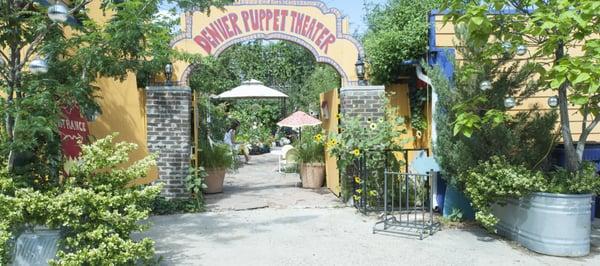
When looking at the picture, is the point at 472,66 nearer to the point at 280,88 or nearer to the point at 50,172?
the point at 50,172

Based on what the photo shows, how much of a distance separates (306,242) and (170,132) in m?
3.27

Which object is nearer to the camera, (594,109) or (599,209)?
(594,109)

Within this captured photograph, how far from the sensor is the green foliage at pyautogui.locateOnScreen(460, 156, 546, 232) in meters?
5.50

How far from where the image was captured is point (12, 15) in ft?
14.1

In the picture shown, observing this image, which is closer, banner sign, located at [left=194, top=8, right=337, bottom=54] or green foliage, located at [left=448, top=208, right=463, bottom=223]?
green foliage, located at [left=448, top=208, right=463, bottom=223]

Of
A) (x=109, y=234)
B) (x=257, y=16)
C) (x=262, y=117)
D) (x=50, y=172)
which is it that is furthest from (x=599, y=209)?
(x=262, y=117)

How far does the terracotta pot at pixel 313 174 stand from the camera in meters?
10.1

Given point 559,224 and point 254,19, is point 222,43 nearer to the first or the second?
point 254,19

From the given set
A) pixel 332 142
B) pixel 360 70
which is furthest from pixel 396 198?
pixel 360 70

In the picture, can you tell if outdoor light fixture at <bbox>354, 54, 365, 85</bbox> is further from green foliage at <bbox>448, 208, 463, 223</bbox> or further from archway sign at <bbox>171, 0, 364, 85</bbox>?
green foliage at <bbox>448, 208, 463, 223</bbox>

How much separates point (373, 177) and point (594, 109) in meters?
3.14

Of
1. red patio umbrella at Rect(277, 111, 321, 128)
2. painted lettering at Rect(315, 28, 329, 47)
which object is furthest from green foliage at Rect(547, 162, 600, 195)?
red patio umbrella at Rect(277, 111, 321, 128)

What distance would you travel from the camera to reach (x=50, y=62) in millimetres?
4648

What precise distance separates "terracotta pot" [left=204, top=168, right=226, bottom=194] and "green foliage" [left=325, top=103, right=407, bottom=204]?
8.24 feet
